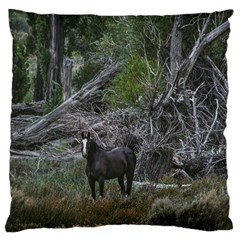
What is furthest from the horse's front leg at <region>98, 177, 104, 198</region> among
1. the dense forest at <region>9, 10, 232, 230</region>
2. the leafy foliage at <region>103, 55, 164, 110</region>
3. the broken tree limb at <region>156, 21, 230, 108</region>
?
the broken tree limb at <region>156, 21, 230, 108</region>

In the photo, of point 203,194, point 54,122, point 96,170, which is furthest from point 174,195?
point 54,122

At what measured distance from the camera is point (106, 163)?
523 cm

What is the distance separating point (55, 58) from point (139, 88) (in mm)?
605

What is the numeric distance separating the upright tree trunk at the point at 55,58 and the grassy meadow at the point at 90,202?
18.9 inches

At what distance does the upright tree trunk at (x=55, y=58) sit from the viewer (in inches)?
205

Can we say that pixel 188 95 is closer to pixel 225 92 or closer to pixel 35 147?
pixel 225 92

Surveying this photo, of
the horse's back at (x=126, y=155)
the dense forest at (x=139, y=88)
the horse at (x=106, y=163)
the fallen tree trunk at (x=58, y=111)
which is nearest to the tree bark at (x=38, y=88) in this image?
the dense forest at (x=139, y=88)

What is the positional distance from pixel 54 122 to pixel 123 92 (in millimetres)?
508

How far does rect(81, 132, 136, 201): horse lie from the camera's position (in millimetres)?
5188

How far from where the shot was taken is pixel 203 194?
5168mm

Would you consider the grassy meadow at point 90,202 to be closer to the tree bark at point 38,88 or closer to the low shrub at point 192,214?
the low shrub at point 192,214

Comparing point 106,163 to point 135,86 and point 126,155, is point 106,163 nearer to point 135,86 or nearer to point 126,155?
point 126,155

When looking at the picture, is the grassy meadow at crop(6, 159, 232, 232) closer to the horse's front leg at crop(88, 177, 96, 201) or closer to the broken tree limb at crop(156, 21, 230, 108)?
the horse's front leg at crop(88, 177, 96, 201)

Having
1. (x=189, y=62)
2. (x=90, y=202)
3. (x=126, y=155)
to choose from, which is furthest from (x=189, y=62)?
(x=90, y=202)
